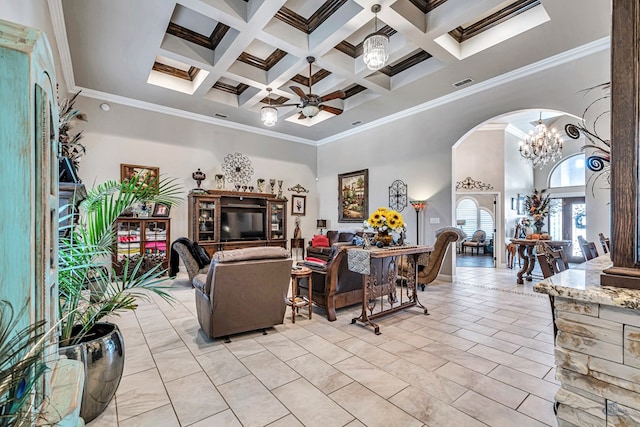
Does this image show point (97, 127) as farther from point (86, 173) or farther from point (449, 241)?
point (449, 241)

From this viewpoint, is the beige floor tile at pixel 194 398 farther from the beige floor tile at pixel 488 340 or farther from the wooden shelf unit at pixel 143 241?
the wooden shelf unit at pixel 143 241

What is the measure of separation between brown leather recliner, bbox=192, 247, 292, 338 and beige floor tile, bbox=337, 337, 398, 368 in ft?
2.60

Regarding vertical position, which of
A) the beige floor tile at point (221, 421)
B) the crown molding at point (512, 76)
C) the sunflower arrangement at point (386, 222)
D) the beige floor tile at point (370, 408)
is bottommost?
Answer: the beige floor tile at point (370, 408)

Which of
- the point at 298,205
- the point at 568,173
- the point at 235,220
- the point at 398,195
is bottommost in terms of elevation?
the point at 235,220

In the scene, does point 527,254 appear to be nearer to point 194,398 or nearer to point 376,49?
point 376,49

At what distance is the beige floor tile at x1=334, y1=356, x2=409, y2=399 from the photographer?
7.04ft

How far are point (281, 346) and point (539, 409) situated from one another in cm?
205

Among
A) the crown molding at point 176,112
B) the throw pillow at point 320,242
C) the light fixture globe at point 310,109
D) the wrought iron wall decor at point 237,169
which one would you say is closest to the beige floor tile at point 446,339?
the light fixture globe at point 310,109

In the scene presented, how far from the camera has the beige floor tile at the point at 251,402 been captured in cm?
184

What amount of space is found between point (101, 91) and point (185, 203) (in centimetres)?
267

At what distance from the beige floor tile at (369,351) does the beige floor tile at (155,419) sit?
1.52 metres

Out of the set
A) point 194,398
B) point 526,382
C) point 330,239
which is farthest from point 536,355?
point 330,239

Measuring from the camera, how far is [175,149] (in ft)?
22.0

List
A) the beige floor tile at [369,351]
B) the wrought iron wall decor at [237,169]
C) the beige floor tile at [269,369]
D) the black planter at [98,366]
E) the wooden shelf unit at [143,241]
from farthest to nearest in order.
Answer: the wrought iron wall decor at [237,169]
the wooden shelf unit at [143,241]
the beige floor tile at [369,351]
the beige floor tile at [269,369]
the black planter at [98,366]
